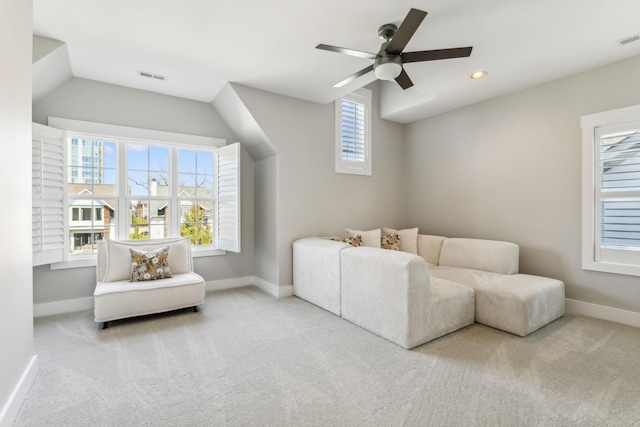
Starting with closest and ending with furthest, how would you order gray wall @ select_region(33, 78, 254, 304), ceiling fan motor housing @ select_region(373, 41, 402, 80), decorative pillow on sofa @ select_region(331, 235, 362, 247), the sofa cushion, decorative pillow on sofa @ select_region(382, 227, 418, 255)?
ceiling fan motor housing @ select_region(373, 41, 402, 80) < the sofa cushion < gray wall @ select_region(33, 78, 254, 304) < decorative pillow on sofa @ select_region(331, 235, 362, 247) < decorative pillow on sofa @ select_region(382, 227, 418, 255)

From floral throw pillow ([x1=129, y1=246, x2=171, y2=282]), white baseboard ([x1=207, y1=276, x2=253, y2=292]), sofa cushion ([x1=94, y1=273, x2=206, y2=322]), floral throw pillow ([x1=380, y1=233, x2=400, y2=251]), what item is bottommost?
white baseboard ([x1=207, y1=276, x2=253, y2=292])

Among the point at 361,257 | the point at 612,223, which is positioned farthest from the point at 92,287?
the point at 612,223

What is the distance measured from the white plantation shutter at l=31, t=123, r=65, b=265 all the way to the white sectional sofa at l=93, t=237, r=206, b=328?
42 centimetres

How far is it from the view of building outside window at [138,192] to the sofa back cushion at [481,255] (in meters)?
3.49

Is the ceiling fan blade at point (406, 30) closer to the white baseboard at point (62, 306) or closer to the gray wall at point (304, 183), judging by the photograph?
the gray wall at point (304, 183)

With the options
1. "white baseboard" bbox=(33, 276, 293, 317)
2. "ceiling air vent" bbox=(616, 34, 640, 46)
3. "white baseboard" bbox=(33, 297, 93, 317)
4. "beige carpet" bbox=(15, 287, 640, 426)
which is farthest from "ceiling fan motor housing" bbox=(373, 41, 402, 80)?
"white baseboard" bbox=(33, 297, 93, 317)

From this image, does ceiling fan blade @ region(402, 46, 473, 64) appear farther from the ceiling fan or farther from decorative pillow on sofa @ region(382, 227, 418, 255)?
decorative pillow on sofa @ region(382, 227, 418, 255)

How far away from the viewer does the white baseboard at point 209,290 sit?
3.33m

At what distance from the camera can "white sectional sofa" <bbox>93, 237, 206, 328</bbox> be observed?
301 centimetres

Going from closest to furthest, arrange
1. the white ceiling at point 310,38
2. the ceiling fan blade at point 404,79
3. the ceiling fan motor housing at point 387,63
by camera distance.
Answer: the white ceiling at point 310,38 → the ceiling fan motor housing at point 387,63 → the ceiling fan blade at point 404,79

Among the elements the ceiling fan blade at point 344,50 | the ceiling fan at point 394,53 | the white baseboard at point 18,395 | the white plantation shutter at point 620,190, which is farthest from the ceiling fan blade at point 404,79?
the white baseboard at point 18,395

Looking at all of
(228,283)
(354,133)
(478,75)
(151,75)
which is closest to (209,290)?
(228,283)

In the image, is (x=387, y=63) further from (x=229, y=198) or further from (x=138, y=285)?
(x=138, y=285)

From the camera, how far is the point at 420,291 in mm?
2598
